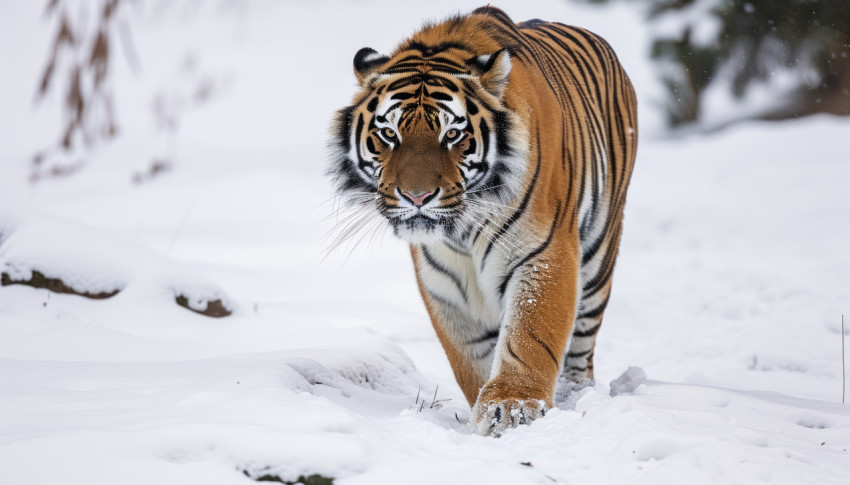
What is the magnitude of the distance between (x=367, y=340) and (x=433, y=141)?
1.32 m

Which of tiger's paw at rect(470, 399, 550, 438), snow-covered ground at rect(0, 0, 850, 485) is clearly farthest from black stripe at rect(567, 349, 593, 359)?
tiger's paw at rect(470, 399, 550, 438)

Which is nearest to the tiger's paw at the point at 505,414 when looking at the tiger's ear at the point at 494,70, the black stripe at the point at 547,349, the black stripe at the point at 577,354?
the black stripe at the point at 547,349

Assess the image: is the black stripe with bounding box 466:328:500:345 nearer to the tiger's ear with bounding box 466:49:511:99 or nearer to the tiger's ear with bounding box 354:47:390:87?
the tiger's ear with bounding box 466:49:511:99

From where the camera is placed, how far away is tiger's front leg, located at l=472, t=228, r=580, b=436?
2143mm

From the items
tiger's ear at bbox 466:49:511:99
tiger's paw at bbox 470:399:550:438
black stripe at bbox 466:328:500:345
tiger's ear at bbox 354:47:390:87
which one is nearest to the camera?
tiger's paw at bbox 470:399:550:438

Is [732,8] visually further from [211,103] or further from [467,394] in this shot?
[211,103]

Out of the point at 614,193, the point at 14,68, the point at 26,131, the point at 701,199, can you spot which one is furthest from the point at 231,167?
the point at 614,193

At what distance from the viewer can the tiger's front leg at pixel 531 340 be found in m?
2.14

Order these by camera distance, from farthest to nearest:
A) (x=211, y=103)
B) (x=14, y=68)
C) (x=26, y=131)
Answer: (x=211, y=103) < (x=14, y=68) < (x=26, y=131)

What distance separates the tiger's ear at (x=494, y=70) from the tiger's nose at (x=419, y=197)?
16.6 inches

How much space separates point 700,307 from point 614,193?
2.07 metres

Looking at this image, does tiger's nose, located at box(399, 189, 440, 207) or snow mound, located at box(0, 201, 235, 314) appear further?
snow mound, located at box(0, 201, 235, 314)

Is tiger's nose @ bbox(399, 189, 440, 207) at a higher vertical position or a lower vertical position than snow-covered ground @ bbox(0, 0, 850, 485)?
higher

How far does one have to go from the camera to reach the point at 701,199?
8539mm
